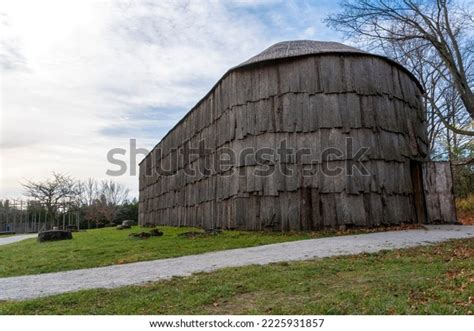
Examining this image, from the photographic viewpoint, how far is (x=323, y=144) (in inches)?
523

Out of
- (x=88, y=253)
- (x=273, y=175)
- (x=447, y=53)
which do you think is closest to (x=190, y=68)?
(x=88, y=253)

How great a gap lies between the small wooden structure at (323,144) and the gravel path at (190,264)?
290 cm

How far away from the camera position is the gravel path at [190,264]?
232 inches

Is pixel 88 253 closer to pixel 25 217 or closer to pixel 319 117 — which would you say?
pixel 319 117

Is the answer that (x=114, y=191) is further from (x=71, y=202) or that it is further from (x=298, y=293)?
(x=298, y=293)

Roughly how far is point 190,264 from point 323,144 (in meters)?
7.51

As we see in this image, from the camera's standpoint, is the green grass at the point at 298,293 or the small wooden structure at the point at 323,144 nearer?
the green grass at the point at 298,293

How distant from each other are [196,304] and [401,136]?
12.4m

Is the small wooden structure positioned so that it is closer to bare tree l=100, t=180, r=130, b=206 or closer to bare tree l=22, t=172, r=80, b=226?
bare tree l=22, t=172, r=80, b=226

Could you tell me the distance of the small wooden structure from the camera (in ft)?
43.1

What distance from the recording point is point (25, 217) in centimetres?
3500

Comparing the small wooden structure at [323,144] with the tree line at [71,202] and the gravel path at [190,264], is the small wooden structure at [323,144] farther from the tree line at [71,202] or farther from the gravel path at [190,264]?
the tree line at [71,202]

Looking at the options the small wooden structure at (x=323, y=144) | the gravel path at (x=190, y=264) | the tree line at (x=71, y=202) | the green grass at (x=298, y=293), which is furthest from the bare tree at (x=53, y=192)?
the green grass at (x=298, y=293)

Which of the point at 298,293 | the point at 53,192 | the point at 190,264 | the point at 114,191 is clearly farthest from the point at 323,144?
the point at 114,191
